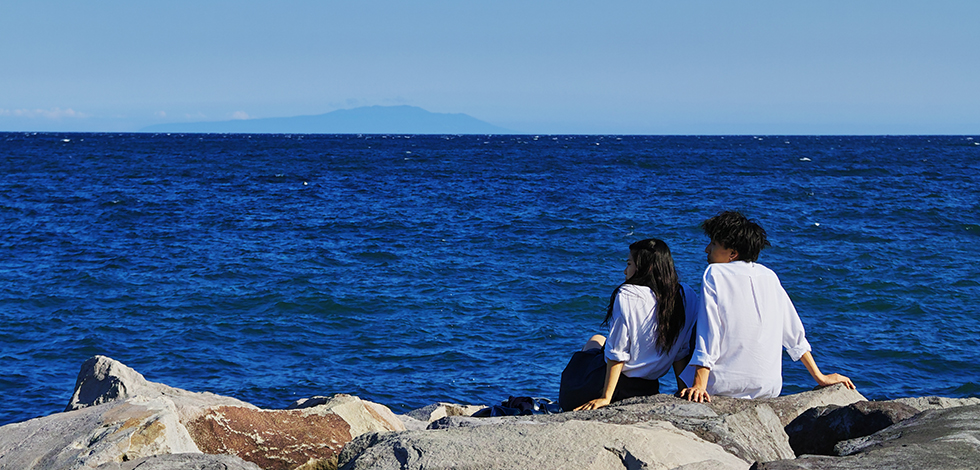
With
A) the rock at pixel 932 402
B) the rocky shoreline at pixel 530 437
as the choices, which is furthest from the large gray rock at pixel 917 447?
the rock at pixel 932 402

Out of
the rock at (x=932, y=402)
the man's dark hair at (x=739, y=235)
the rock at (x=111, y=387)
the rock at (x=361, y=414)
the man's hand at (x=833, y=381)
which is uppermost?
the man's dark hair at (x=739, y=235)

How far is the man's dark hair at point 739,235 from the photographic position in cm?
423

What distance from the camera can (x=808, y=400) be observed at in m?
4.74

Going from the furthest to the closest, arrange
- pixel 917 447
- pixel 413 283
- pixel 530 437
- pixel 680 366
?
1. pixel 413 283
2. pixel 680 366
3. pixel 530 437
4. pixel 917 447

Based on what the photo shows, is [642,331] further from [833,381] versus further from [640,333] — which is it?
[833,381]

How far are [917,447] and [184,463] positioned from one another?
3.39 metres

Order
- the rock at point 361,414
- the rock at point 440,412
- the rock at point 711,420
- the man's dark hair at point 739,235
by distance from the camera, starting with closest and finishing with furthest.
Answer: the rock at point 711,420
the man's dark hair at point 739,235
the rock at point 361,414
the rock at point 440,412

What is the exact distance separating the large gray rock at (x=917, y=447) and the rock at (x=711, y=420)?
491mm

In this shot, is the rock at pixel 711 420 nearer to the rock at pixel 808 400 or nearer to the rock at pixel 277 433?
the rock at pixel 808 400

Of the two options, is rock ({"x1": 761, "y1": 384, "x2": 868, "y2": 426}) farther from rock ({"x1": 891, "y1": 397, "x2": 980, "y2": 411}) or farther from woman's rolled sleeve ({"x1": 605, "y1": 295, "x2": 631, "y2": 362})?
woman's rolled sleeve ({"x1": 605, "y1": 295, "x2": 631, "y2": 362})

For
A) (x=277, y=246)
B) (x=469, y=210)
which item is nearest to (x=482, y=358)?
(x=277, y=246)

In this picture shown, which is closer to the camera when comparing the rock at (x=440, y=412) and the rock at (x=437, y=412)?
the rock at (x=437, y=412)

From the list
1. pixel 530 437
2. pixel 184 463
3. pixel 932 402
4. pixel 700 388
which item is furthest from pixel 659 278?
pixel 184 463

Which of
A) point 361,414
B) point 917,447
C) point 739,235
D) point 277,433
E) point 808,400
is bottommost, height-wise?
point 361,414
